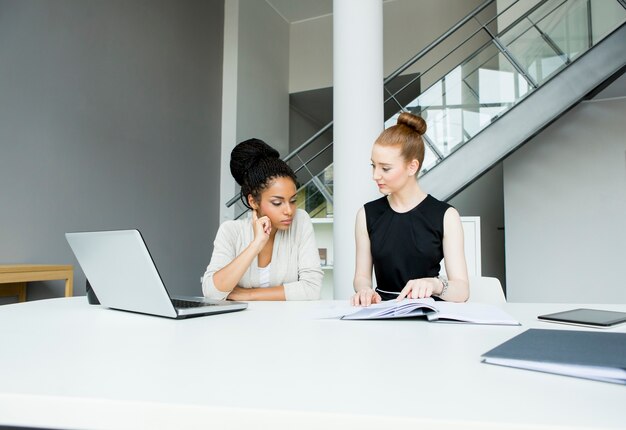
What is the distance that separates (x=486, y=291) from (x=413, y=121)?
2.24 ft

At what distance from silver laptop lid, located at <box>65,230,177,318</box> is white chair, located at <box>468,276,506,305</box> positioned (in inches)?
41.5

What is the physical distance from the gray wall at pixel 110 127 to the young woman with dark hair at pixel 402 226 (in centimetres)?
250

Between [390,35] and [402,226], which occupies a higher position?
[390,35]

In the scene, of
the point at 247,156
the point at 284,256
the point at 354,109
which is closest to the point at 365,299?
the point at 284,256

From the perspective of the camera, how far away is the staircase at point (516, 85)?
332 cm

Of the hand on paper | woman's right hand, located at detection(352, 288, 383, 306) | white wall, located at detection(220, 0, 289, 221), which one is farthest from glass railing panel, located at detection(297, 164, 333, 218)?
woman's right hand, located at detection(352, 288, 383, 306)

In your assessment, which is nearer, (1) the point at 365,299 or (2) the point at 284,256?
(1) the point at 365,299

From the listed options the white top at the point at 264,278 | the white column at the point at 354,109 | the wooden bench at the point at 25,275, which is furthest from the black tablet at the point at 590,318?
the wooden bench at the point at 25,275

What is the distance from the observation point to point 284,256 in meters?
1.83

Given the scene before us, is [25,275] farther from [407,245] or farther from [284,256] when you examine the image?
[407,245]

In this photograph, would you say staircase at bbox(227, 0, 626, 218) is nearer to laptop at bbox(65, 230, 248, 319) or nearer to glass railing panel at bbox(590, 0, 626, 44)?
glass railing panel at bbox(590, 0, 626, 44)

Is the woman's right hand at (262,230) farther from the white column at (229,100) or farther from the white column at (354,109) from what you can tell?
the white column at (229,100)

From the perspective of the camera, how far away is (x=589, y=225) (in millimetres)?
4090

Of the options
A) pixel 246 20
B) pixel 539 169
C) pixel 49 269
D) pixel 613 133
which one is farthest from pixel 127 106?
pixel 613 133
